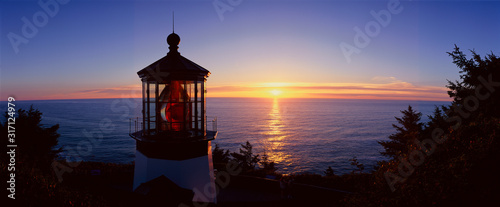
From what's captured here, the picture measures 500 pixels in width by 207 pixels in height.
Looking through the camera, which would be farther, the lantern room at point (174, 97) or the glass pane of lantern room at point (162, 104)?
the glass pane of lantern room at point (162, 104)

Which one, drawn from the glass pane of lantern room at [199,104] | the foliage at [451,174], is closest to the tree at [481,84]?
the foliage at [451,174]

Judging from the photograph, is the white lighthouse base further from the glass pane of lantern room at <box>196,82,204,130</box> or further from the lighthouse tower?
the glass pane of lantern room at <box>196,82,204,130</box>

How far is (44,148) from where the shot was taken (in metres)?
20.1

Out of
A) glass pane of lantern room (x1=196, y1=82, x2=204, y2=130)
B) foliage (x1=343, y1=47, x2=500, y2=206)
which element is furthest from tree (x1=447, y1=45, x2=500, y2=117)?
glass pane of lantern room (x1=196, y1=82, x2=204, y2=130)

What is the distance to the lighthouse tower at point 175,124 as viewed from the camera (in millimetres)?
7297

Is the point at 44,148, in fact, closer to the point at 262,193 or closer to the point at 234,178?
the point at 234,178

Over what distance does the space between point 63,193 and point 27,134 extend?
19.2 metres

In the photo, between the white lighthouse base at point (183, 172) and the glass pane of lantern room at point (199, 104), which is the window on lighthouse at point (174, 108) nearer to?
the glass pane of lantern room at point (199, 104)

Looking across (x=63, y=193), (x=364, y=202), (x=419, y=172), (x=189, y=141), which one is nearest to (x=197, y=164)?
(x=189, y=141)

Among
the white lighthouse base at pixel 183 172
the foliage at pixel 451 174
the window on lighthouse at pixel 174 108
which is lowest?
the white lighthouse base at pixel 183 172

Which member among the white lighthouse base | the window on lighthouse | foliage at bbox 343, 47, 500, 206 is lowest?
the white lighthouse base

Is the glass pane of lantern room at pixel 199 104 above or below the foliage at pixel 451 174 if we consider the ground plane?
above

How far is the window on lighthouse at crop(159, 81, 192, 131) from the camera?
738 centimetres

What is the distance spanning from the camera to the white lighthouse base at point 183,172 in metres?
7.38
